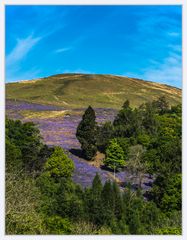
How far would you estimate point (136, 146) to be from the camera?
44469mm

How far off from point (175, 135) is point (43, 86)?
79875 mm

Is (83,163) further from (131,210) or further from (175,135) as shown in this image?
(131,210)

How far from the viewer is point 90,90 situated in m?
123

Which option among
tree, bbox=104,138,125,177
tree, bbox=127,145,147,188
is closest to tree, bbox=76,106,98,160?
tree, bbox=104,138,125,177

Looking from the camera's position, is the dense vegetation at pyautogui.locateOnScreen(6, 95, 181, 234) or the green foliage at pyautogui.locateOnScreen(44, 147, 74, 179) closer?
the dense vegetation at pyautogui.locateOnScreen(6, 95, 181, 234)

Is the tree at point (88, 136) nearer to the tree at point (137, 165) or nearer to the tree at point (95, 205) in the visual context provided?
the tree at point (137, 165)

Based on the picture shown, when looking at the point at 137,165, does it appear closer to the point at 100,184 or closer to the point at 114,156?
the point at 114,156

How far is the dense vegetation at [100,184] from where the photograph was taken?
19.2 metres

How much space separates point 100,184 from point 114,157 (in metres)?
12.0

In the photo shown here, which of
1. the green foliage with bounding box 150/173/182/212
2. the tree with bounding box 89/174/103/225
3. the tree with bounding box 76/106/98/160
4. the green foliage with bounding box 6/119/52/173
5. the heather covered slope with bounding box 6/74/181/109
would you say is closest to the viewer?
the tree with bounding box 89/174/103/225

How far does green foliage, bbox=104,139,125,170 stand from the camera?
42.8 metres

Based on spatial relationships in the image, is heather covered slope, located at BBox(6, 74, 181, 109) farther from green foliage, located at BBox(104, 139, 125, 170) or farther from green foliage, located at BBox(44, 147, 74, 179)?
green foliage, located at BBox(44, 147, 74, 179)

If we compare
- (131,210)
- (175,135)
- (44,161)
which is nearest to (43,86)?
(175,135)

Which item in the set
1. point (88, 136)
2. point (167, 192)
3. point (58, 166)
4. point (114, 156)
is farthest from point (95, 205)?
point (88, 136)
